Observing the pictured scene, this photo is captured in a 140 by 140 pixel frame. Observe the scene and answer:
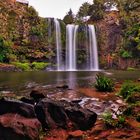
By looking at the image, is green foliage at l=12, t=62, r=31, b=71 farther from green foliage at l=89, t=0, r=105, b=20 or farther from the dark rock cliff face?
green foliage at l=89, t=0, r=105, b=20

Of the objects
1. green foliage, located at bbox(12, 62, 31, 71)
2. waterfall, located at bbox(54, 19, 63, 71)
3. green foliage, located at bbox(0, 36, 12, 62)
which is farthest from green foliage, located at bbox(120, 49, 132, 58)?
green foliage, located at bbox(0, 36, 12, 62)

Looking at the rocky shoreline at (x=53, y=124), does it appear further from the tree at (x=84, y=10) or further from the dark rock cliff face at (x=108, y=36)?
the tree at (x=84, y=10)

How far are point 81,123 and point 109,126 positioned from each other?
91 centimetres

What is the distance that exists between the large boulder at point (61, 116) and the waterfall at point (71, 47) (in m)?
51.0

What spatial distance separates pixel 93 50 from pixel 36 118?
58.4 meters

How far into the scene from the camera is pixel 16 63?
5441cm

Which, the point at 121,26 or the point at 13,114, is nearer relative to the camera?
the point at 13,114

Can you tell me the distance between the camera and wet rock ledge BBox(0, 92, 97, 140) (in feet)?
25.8

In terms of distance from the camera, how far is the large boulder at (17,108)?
8727mm

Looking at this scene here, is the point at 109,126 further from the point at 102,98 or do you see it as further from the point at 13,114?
the point at 102,98

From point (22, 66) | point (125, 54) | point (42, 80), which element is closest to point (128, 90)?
point (42, 80)

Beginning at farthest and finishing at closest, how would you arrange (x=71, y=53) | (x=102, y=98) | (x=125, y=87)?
(x=71, y=53) → (x=125, y=87) → (x=102, y=98)

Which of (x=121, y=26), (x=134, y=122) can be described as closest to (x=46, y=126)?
(x=134, y=122)

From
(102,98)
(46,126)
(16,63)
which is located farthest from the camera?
(16,63)
